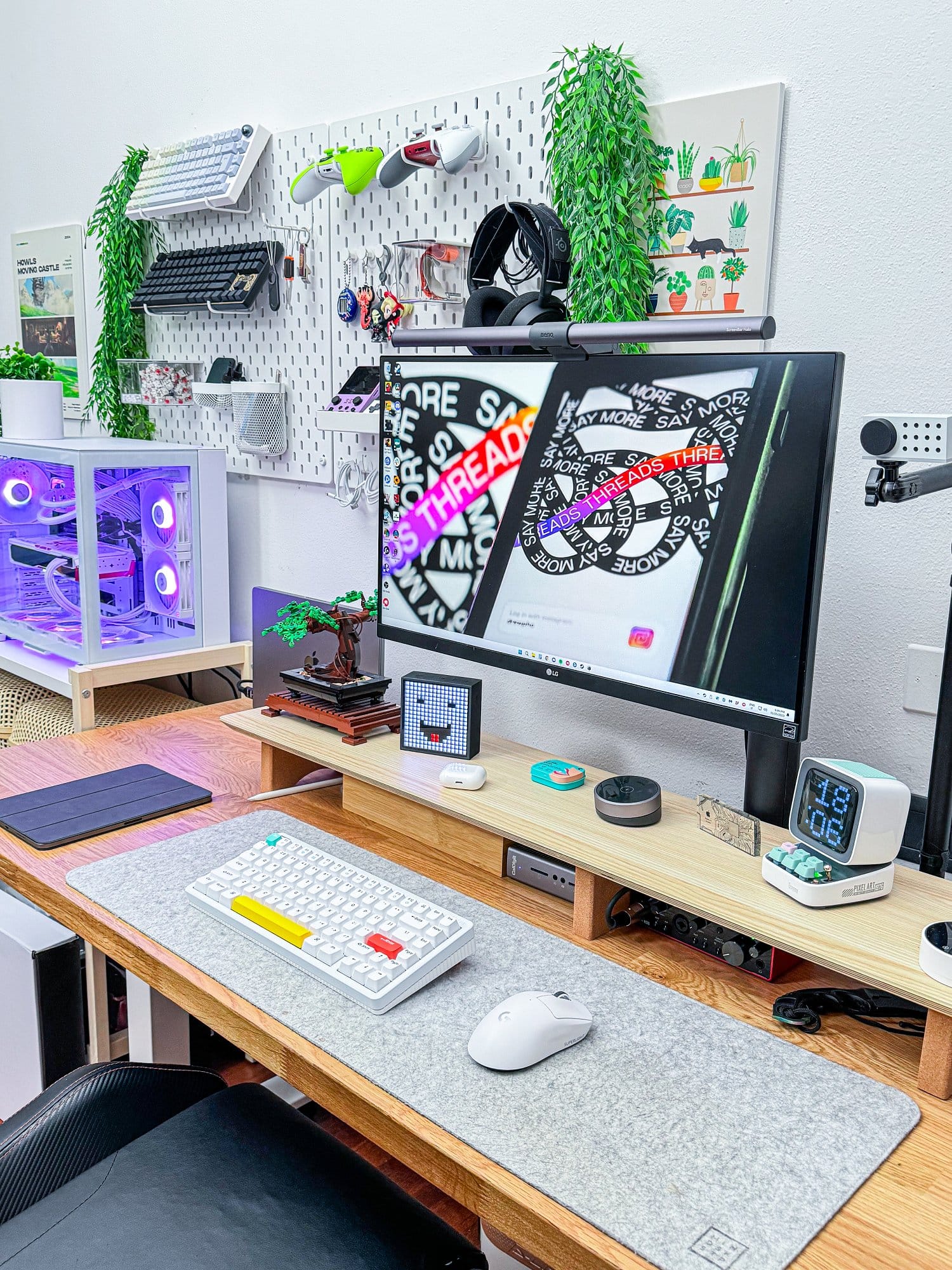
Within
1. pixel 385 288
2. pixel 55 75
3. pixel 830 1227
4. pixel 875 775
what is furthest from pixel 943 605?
pixel 55 75

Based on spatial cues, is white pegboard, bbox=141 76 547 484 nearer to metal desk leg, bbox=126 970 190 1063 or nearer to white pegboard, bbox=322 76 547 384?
white pegboard, bbox=322 76 547 384

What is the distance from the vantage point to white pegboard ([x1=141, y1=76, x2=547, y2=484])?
61.4 inches

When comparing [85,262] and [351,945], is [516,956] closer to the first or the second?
[351,945]

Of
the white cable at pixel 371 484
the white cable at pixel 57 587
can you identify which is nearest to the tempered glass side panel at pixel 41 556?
the white cable at pixel 57 587

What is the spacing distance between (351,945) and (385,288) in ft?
3.78

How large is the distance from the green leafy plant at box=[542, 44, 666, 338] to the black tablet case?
861 millimetres

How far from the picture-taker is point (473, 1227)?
1541 millimetres

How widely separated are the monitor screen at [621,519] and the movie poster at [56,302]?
5.01 feet

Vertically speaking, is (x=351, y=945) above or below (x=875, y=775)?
below

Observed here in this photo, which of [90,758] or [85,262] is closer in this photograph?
[90,758]

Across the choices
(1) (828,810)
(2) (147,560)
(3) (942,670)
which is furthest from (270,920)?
(2) (147,560)

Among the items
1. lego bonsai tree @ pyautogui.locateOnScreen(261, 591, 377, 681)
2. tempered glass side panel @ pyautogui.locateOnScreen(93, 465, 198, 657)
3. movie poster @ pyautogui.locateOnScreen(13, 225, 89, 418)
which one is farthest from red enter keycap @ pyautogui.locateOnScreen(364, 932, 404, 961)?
movie poster @ pyautogui.locateOnScreen(13, 225, 89, 418)

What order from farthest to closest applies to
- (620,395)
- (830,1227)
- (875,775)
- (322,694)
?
(322,694) → (620,395) → (875,775) → (830,1227)

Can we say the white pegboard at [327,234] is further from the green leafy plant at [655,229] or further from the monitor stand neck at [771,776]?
the monitor stand neck at [771,776]
